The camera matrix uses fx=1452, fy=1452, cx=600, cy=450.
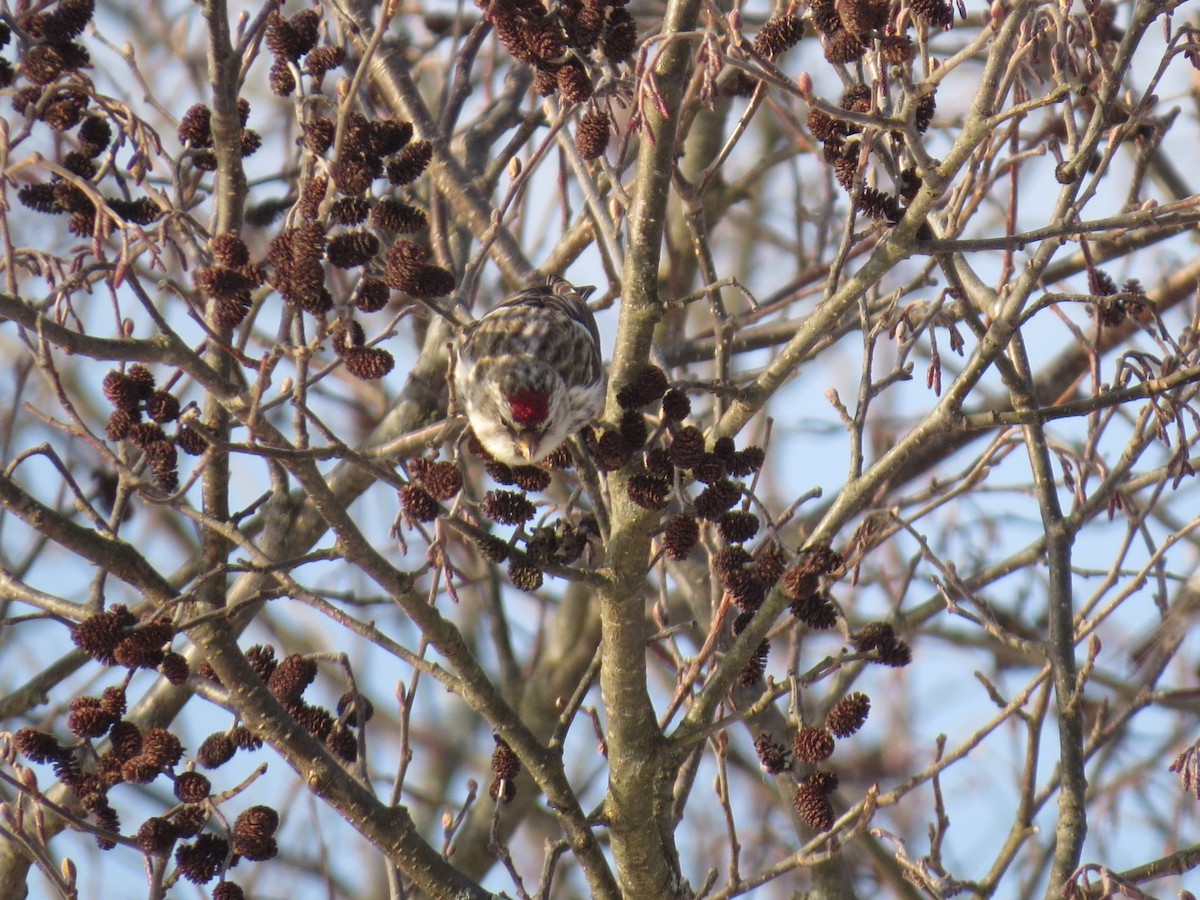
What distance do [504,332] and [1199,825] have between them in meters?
4.81

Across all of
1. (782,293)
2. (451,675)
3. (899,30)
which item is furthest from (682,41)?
(782,293)

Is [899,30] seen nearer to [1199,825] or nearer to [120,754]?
[120,754]

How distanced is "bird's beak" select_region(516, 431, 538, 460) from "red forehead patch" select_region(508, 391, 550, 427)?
0.06 m

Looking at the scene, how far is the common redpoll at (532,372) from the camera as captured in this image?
4008mm

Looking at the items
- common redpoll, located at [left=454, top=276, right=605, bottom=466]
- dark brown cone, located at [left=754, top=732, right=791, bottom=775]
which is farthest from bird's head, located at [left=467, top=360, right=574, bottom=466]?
dark brown cone, located at [left=754, top=732, right=791, bottom=775]

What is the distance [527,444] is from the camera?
12.7ft

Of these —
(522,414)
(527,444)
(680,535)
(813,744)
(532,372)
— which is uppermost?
(532,372)

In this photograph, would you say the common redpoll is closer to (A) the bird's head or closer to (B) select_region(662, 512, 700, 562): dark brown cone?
(A) the bird's head

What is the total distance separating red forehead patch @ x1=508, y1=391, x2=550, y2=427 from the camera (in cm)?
405

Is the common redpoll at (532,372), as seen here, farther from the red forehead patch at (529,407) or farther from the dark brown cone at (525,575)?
the dark brown cone at (525,575)

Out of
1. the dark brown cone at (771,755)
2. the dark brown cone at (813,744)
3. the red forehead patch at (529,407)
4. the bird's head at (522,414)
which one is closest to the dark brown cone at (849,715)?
the dark brown cone at (813,744)

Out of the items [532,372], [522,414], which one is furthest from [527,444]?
[532,372]

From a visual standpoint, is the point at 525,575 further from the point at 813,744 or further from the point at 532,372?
the point at 532,372

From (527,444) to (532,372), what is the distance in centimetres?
70
